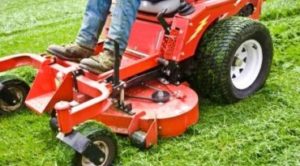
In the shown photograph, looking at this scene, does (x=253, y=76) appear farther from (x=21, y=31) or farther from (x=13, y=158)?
(x=21, y=31)

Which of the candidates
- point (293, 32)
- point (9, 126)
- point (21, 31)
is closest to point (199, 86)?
point (9, 126)

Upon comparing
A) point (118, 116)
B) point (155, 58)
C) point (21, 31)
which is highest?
point (155, 58)

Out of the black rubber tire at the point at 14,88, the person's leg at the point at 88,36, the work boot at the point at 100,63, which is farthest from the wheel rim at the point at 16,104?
the work boot at the point at 100,63

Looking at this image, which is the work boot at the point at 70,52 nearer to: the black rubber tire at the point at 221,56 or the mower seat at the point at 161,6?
the mower seat at the point at 161,6

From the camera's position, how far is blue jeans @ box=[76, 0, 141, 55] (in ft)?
11.7

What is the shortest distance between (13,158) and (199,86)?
4.87 feet

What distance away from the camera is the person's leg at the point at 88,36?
3781mm

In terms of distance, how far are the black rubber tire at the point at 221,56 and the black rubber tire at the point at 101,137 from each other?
1.05 metres

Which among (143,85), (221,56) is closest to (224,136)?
(221,56)

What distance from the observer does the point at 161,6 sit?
393cm

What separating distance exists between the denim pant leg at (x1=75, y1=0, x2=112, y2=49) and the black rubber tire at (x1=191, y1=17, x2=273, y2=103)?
30.9 inches

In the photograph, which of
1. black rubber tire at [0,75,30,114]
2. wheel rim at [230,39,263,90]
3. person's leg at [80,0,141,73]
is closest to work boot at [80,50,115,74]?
person's leg at [80,0,141,73]

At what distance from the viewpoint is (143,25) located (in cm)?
405

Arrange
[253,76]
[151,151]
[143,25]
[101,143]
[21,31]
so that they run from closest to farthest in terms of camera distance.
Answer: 1. [101,143]
2. [151,151]
3. [143,25]
4. [253,76]
5. [21,31]
